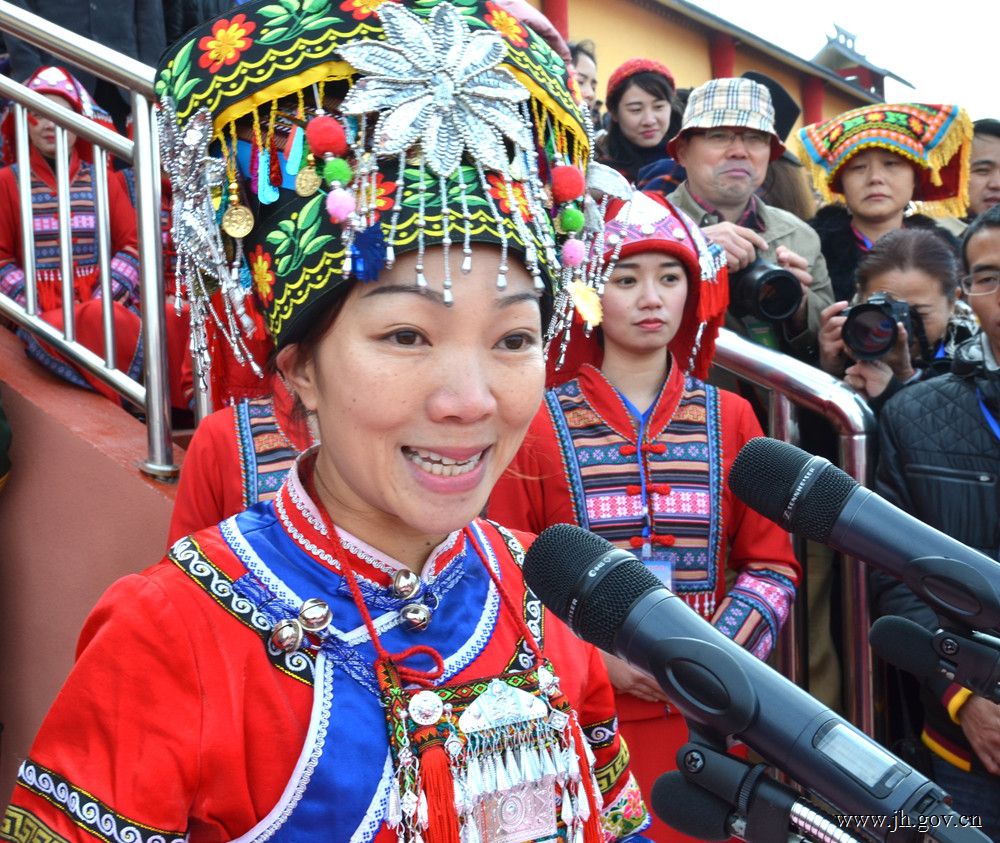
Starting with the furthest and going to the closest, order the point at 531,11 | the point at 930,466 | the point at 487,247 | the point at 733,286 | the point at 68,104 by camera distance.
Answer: the point at 68,104
the point at 733,286
the point at 930,466
the point at 531,11
the point at 487,247

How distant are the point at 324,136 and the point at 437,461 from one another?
16.7 inches

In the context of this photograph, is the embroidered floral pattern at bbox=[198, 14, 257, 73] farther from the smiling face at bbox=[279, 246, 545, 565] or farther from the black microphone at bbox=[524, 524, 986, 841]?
the black microphone at bbox=[524, 524, 986, 841]

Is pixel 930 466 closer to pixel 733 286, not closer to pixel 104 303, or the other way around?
pixel 733 286

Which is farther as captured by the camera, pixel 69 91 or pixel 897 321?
Result: pixel 69 91

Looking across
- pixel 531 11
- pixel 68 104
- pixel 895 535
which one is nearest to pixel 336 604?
pixel 895 535

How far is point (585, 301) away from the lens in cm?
170

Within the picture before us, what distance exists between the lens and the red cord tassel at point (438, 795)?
1.40 metres

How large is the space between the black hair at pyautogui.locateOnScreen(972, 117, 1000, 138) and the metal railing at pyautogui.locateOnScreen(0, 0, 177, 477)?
12.5 ft

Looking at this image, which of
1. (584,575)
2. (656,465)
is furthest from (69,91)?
(584,575)

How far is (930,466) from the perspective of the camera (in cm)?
292

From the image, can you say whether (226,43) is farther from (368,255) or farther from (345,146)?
(368,255)

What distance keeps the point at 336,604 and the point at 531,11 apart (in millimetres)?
1113

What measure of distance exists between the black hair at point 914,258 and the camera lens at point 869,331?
44cm

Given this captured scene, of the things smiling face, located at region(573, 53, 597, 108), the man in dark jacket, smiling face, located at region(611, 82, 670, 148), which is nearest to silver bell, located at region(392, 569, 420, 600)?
the man in dark jacket
